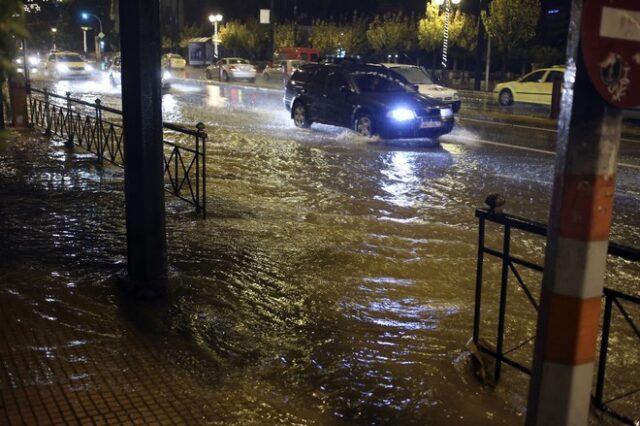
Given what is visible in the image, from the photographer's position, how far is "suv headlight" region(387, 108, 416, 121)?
1574 cm

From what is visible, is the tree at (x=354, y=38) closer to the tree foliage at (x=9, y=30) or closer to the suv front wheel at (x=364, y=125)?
the suv front wheel at (x=364, y=125)

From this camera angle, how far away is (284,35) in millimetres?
66125

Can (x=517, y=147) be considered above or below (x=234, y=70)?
below

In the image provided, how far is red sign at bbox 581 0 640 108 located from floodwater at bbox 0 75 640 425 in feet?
7.63

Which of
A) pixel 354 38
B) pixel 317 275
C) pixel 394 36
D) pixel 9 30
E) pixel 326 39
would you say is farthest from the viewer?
pixel 326 39

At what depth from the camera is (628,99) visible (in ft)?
8.71

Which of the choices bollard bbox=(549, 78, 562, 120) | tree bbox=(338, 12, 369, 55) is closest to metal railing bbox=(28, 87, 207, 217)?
bollard bbox=(549, 78, 562, 120)

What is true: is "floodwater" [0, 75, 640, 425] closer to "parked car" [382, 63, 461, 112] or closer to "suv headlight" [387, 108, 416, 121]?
"suv headlight" [387, 108, 416, 121]

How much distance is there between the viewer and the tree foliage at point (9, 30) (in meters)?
2.58

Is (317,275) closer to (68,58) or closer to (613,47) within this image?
(613,47)

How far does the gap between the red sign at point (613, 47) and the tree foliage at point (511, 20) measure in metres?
38.6

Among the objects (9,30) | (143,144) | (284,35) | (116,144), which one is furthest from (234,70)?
(9,30)

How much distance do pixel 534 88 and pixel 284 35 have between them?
1679 inches

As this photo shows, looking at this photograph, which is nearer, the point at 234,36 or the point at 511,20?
the point at 511,20
